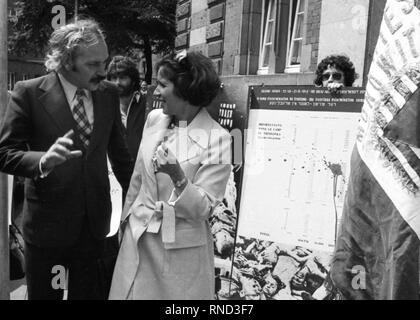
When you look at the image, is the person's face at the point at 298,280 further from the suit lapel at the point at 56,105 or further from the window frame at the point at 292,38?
the window frame at the point at 292,38

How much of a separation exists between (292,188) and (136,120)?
1.60 metres

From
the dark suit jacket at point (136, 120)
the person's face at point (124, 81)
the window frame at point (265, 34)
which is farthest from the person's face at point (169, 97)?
the window frame at point (265, 34)

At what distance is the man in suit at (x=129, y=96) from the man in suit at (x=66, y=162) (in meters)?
1.78

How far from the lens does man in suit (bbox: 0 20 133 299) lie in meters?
2.55

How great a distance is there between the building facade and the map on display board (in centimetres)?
106

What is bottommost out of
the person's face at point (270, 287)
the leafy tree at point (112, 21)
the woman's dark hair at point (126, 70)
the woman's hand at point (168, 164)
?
the person's face at point (270, 287)

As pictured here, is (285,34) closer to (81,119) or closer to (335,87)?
(335,87)

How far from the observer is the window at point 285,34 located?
7535mm

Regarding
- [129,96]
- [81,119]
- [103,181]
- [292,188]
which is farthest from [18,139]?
[129,96]

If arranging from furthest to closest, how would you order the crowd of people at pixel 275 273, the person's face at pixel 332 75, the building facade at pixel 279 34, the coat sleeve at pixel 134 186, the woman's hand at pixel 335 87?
1. the building facade at pixel 279 34
2. the person's face at pixel 332 75
3. the crowd of people at pixel 275 273
4. the woman's hand at pixel 335 87
5. the coat sleeve at pixel 134 186

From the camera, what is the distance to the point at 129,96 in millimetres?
4777

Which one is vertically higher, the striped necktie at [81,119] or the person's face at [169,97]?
the person's face at [169,97]

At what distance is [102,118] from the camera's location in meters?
2.74

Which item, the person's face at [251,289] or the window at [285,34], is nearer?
the person's face at [251,289]
